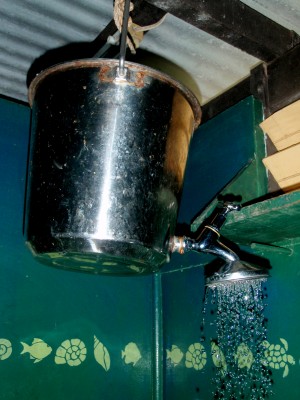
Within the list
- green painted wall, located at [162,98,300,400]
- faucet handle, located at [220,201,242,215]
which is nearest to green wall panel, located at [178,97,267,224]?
green painted wall, located at [162,98,300,400]

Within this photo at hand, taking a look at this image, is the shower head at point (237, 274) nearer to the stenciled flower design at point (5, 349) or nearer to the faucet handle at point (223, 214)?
the faucet handle at point (223, 214)

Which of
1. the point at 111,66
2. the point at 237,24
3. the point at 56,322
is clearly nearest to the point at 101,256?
the point at 111,66

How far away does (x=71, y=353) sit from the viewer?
7.34ft

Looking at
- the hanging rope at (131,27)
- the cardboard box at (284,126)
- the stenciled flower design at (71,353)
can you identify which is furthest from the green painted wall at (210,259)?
the hanging rope at (131,27)

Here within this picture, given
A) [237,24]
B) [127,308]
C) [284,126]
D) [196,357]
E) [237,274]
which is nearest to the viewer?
[237,274]

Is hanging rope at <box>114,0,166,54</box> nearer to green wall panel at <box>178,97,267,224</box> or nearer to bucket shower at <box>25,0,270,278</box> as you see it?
bucket shower at <box>25,0,270,278</box>

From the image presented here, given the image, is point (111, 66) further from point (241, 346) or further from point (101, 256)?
point (241, 346)

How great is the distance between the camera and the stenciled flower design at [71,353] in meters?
2.20

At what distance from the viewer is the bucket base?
1414 mm

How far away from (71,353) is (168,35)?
1.86 meters

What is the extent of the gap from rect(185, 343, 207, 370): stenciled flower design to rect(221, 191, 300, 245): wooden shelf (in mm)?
702

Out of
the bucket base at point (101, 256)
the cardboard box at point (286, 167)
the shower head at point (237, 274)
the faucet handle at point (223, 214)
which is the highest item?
the cardboard box at point (286, 167)

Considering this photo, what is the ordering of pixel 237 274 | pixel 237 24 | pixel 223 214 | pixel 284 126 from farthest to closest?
pixel 284 126 < pixel 237 24 < pixel 223 214 < pixel 237 274

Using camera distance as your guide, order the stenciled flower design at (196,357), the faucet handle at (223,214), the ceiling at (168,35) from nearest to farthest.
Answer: the faucet handle at (223,214) → the ceiling at (168,35) → the stenciled flower design at (196,357)
